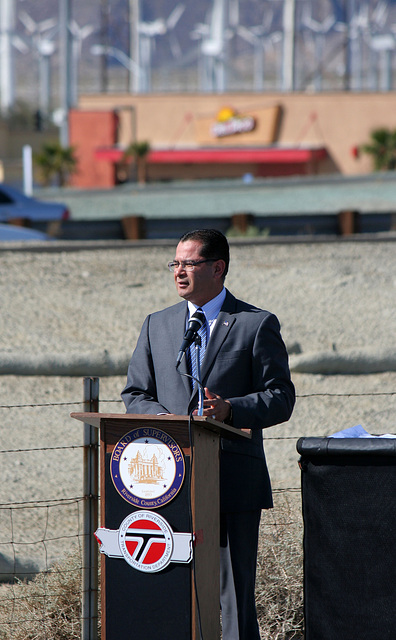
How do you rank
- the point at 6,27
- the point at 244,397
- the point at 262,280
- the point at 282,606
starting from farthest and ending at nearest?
the point at 6,27 → the point at 262,280 → the point at 282,606 → the point at 244,397

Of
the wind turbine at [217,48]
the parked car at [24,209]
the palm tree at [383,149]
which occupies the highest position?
the wind turbine at [217,48]

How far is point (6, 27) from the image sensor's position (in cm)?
9312

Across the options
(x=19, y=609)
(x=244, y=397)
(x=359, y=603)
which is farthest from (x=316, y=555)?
(x=19, y=609)

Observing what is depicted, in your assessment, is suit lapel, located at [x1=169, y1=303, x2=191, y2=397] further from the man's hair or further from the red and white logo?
the red and white logo

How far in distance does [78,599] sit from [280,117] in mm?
42594

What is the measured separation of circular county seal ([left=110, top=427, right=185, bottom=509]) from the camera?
3.41 m

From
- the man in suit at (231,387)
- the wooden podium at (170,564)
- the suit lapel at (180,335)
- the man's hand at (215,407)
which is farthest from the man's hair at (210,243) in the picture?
the wooden podium at (170,564)

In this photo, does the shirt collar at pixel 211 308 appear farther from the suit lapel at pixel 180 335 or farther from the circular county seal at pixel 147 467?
the circular county seal at pixel 147 467

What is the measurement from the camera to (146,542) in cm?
344

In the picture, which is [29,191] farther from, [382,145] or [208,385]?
[208,385]

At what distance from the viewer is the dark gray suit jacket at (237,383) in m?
3.73

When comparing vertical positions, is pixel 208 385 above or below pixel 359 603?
above

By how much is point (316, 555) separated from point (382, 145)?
3979cm

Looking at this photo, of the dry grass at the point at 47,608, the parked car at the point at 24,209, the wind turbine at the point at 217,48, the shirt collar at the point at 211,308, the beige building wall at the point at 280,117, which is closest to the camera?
the shirt collar at the point at 211,308
